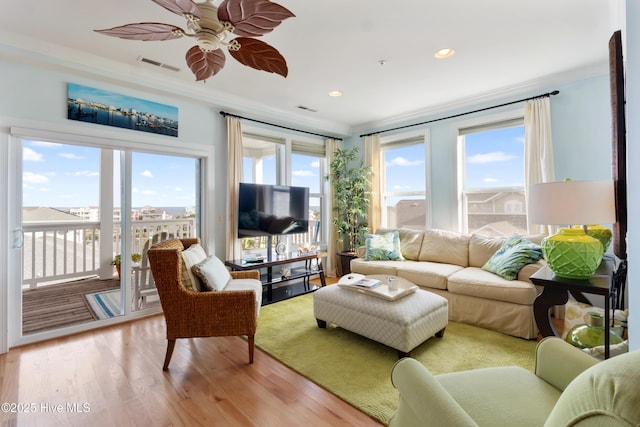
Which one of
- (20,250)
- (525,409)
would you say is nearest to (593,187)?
(525,409)

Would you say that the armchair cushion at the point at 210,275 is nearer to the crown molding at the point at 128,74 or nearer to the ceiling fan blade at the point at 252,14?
the ceiling fan blade at the point at 252,14

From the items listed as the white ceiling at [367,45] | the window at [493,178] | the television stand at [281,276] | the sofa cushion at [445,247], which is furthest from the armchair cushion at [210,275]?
the window at [493,178]

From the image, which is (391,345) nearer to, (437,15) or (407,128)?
(437,15)

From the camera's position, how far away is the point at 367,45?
263cm

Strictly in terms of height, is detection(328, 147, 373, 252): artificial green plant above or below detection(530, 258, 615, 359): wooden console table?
above

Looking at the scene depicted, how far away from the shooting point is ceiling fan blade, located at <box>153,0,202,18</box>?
1.49 meters

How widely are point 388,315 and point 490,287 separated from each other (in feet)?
4.09

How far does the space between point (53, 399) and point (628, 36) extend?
11.1ft

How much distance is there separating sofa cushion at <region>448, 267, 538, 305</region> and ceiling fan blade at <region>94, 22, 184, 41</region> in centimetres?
319

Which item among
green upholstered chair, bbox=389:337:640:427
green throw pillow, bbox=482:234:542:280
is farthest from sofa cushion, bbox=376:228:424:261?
green upholstered chair, bbox=389:337:640:427

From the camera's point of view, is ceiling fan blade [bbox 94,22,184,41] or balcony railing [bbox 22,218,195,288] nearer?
ceiling fan blade [bbox 94,22,184,41]

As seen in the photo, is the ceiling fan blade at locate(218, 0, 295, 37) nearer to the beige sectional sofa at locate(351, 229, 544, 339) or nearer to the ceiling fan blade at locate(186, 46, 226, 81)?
the ceiling fan blade at locate(186, 46, 226, 81)

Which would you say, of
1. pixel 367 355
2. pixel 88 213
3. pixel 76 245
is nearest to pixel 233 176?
pixel 88 213

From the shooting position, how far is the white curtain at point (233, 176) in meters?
3.88
